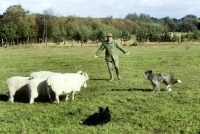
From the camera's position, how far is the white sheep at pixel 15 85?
479 inches

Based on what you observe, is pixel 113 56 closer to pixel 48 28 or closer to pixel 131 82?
pixel 131 82

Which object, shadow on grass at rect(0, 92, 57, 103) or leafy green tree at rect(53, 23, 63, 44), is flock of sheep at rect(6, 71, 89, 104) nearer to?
shadow on grass at rect(0, 92, 57, 103)

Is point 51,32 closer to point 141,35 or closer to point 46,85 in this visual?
point 141,35

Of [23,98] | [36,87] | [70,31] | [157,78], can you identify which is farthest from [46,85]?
[70,31]

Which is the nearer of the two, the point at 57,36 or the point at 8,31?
the point at 8,31

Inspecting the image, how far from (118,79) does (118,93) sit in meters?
4.45

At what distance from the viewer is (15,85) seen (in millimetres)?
12266

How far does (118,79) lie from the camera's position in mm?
17812

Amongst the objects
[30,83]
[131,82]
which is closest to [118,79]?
[131,82]

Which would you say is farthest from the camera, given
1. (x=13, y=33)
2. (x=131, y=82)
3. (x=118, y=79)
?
(x=13, y=33)

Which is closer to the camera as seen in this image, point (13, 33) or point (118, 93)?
point (118, 93)

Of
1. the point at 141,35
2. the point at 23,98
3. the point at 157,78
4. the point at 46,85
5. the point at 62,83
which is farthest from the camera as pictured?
the point at 141,35

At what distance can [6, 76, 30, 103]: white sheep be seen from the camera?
12156mm

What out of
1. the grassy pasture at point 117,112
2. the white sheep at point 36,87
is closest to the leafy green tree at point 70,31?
the grassy pasture at point 117,112
